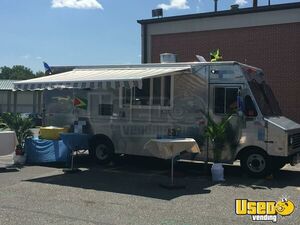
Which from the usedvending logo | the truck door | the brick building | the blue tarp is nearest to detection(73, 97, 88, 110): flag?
the blue tarp

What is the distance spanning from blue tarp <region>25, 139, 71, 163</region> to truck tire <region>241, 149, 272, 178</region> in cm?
480

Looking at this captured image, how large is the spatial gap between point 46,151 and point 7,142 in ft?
3.56

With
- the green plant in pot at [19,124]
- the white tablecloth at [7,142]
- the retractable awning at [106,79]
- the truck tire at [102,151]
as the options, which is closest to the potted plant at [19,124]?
the green plant in pot at [19,124]

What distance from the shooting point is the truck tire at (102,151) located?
1348 cm

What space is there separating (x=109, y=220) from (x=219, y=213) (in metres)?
1.83

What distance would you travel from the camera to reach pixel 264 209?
804 cm

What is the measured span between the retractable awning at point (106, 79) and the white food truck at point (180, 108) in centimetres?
2

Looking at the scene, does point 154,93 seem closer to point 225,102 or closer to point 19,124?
point 225,102

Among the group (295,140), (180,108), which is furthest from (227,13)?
(295,140)

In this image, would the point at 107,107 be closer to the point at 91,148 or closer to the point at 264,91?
the point at 91,148

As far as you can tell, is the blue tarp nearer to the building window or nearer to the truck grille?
the building window

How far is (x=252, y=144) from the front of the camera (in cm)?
1138

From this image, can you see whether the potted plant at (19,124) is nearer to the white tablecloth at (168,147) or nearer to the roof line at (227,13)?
the white tablecloth at (168,147)

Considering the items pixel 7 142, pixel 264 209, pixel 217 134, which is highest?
pixel 217 134
